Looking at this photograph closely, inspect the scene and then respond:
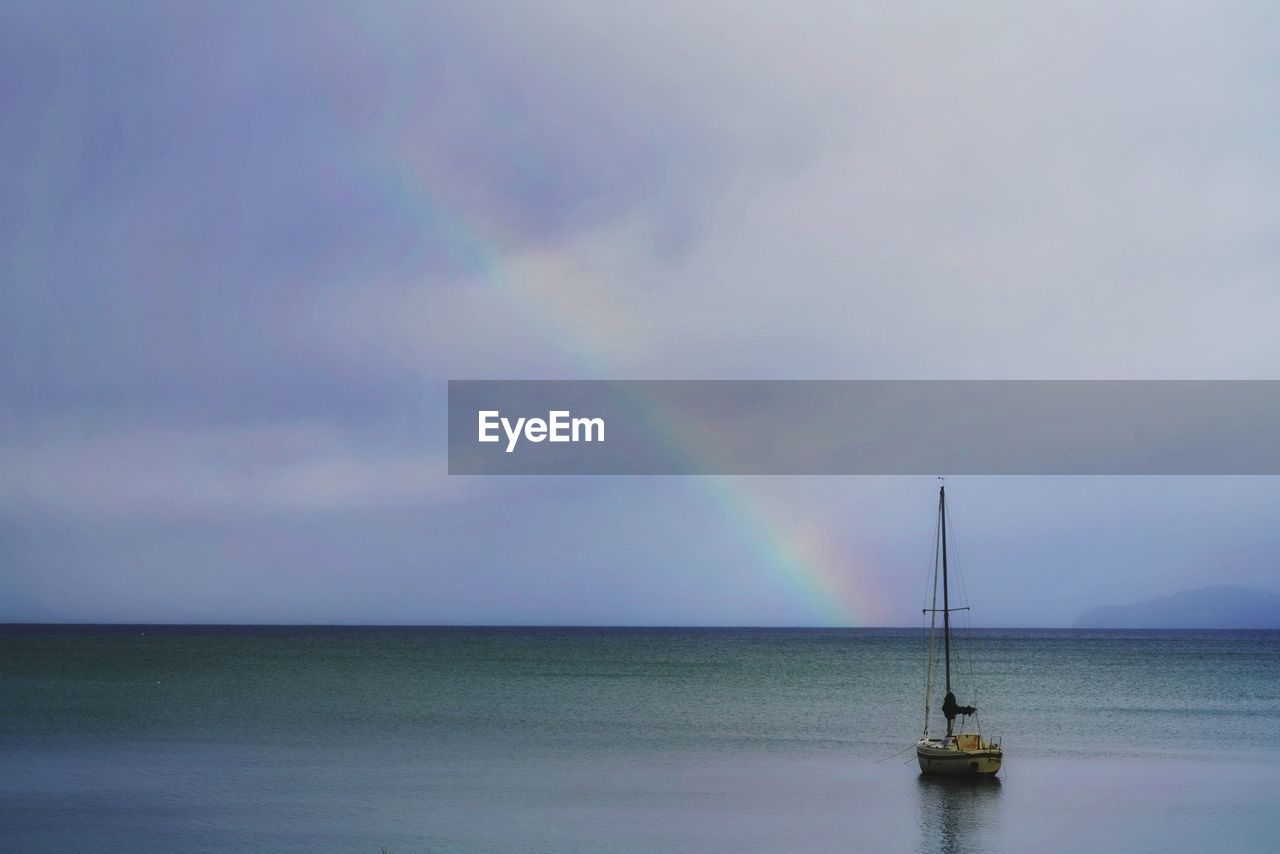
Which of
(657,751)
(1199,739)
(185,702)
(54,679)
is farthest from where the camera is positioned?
(54,679)

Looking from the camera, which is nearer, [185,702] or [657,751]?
[657,751]

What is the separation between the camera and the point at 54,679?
383ft

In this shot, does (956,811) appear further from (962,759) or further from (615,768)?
(615,768)

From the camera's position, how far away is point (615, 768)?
183 ft

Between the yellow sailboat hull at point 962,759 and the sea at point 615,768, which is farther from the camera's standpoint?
the yellow sailboat hull at point 962,759

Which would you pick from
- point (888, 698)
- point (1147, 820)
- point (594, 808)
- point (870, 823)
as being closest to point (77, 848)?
point (594, 808)

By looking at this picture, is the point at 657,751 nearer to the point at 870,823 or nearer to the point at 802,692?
the point at 870,823

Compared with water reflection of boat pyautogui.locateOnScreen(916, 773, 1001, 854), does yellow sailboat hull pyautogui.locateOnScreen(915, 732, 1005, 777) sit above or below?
above

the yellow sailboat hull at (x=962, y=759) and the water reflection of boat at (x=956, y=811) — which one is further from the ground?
the yellow sailboat hull at (x=962, y=759)

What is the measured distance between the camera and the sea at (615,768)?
41156 millimetres

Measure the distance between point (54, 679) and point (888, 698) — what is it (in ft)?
244

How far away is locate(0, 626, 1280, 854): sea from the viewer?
41156mm

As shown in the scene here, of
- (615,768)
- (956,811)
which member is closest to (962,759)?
(956,811)

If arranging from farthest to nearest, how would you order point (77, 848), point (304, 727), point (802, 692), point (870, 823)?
point (802, 692) < point (304, 727) < point (870, 823) < point (77, 848)
